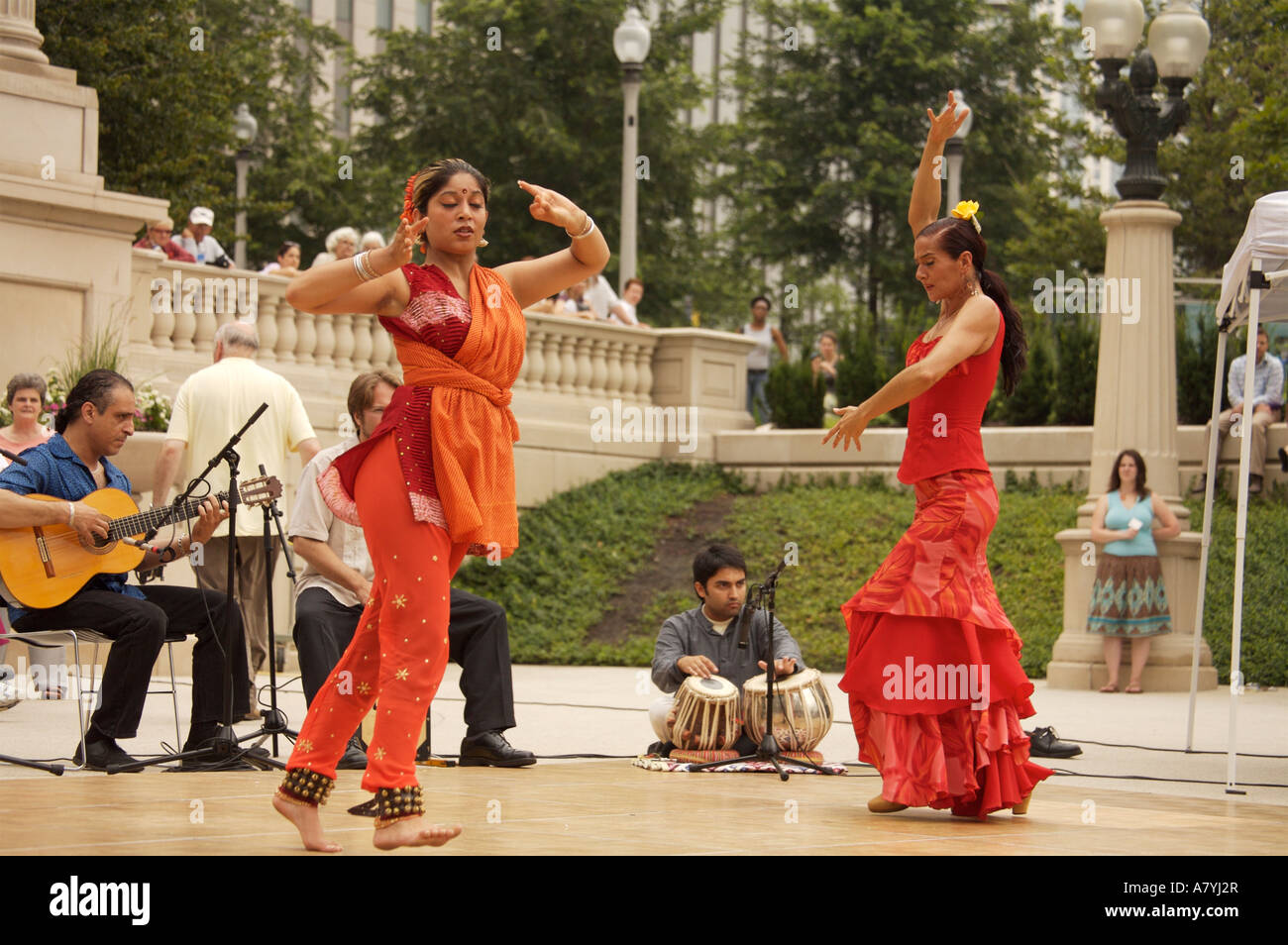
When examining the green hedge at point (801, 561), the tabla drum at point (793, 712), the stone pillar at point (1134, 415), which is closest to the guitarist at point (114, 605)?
the tabla drum at point (793, 712)

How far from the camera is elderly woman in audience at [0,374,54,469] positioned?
34.9 ft

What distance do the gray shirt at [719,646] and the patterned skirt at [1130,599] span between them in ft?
19.6

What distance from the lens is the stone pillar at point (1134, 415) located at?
47.1 feet

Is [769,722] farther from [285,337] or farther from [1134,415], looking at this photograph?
[285,337]

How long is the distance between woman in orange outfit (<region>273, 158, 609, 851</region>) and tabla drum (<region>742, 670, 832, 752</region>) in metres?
3.21

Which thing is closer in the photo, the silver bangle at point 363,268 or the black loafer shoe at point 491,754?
the silver bangle at point 363,268

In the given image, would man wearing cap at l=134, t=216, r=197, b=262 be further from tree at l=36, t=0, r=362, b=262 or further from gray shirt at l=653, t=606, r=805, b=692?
gray shirt at l=653, t=606, r=805, b=692

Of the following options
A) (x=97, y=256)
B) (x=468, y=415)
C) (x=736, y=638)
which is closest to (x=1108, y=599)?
(x=736, y=638)

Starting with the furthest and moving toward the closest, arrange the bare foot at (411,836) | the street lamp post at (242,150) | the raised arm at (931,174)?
the street lamp post at (242,150) < the raised arm at (931,174) < the bare foot at (411,836)

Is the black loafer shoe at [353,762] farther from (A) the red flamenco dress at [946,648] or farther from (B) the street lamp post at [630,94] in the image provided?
(B) the street lamp post at [630,94]

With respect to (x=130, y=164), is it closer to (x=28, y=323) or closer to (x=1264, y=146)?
(x=28, y=323)

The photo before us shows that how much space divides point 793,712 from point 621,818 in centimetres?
225

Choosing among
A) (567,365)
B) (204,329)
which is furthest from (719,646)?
(567,365)
